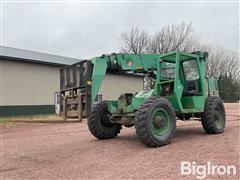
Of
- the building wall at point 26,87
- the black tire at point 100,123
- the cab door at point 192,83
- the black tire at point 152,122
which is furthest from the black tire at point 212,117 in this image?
the building wall at point 26,87

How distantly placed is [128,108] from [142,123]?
4.06 feet

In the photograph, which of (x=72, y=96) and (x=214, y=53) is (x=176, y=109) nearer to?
(x=72, y=96)

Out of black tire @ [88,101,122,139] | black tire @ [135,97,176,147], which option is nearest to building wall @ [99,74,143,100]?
black tire @ [88,101,122,139]

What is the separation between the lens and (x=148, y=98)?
898 centimetres

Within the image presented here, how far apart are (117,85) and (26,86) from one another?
1085cm

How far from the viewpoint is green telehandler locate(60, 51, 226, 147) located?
8.01 metres

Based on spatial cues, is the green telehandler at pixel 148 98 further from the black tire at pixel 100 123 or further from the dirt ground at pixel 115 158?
the dirt ground at pixel 115 158

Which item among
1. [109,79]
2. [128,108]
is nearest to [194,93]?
[128,108]

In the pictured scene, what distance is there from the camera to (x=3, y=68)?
83.1 ft

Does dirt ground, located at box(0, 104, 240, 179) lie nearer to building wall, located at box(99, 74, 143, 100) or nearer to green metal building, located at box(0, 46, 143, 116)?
green metal building, located at box(0, 46, 143, 116)

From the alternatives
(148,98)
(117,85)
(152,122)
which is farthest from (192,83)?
(117,85)

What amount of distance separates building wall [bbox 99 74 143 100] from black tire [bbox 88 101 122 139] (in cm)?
2179

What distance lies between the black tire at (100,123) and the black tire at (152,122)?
192cm

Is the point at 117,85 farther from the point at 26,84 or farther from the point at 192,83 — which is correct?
the point at 192,83
